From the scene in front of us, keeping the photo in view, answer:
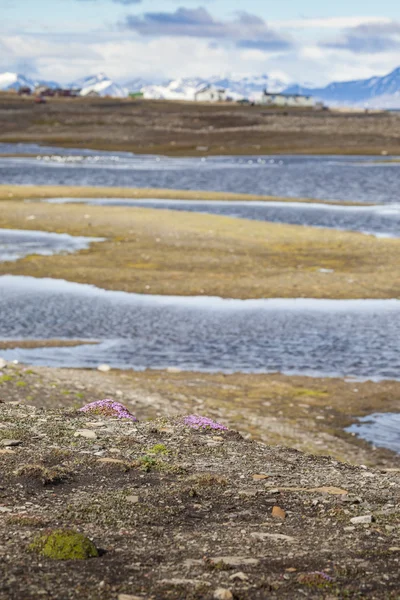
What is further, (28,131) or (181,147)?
(28,131)

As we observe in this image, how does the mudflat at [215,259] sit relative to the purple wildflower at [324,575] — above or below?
above

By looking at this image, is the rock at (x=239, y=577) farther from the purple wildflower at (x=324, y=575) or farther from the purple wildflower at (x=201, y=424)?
the purple wildflower at (x=201, y=424)

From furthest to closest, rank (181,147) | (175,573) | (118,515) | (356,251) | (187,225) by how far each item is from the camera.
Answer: (181,147) → (187,225) → (356,251) → (118,515) → (175,573)

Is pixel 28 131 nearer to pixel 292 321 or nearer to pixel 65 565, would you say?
pixel 292 321

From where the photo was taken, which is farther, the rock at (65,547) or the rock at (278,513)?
the rock at (278,513)

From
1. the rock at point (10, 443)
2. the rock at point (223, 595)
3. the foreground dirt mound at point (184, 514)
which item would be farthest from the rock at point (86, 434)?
the rock at point (223, 595)

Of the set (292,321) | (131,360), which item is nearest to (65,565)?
(131,360)

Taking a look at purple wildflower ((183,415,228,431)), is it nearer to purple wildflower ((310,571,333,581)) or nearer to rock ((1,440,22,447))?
rock ((1,440,22,447))

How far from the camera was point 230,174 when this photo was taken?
325ft

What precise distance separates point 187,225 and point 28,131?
13471cm

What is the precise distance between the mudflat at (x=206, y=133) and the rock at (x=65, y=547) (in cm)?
12653

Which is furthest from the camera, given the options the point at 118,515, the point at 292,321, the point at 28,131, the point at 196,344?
the point at 28,131

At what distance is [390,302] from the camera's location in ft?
110

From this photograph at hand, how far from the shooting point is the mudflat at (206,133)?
14375cm
